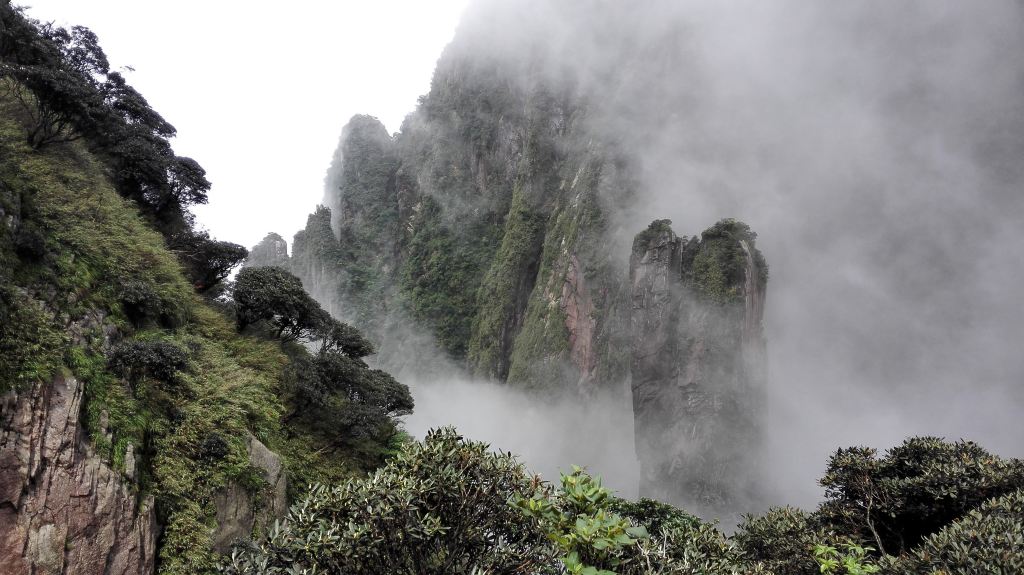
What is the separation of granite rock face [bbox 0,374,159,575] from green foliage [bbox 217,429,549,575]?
5.90m

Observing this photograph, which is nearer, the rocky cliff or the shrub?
the rocky cliff

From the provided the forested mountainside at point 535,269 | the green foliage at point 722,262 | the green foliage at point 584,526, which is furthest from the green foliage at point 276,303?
the green foliage at point 722,262

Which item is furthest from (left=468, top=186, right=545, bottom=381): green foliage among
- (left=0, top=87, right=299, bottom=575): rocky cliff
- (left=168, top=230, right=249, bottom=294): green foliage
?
(left=0, top=87, right=299, bottom=575): rocky cliff

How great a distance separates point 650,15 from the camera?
67.2 meters

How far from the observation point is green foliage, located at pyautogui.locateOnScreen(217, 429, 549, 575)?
4953 mm

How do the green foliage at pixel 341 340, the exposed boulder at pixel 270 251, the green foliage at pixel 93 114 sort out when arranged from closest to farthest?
the green foliage at pixel 93 114 → the green foliage at pixel 341 340 → the exposed boulder at pixel 270 251

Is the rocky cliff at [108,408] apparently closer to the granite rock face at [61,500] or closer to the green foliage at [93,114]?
the granite rock face at [61,500]

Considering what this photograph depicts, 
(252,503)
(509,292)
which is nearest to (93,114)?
(252,503)

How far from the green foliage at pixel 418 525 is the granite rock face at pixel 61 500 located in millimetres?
5904

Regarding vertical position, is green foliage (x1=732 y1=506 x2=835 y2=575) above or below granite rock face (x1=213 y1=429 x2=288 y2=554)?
above

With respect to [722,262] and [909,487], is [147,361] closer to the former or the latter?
[909,487]

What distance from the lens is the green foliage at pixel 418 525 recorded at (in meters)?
4.95

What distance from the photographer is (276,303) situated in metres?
17.1

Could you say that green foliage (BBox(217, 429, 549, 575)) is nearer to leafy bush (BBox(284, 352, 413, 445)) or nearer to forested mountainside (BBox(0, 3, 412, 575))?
forested mountainside (BBox(0, 3, 412, 575))
